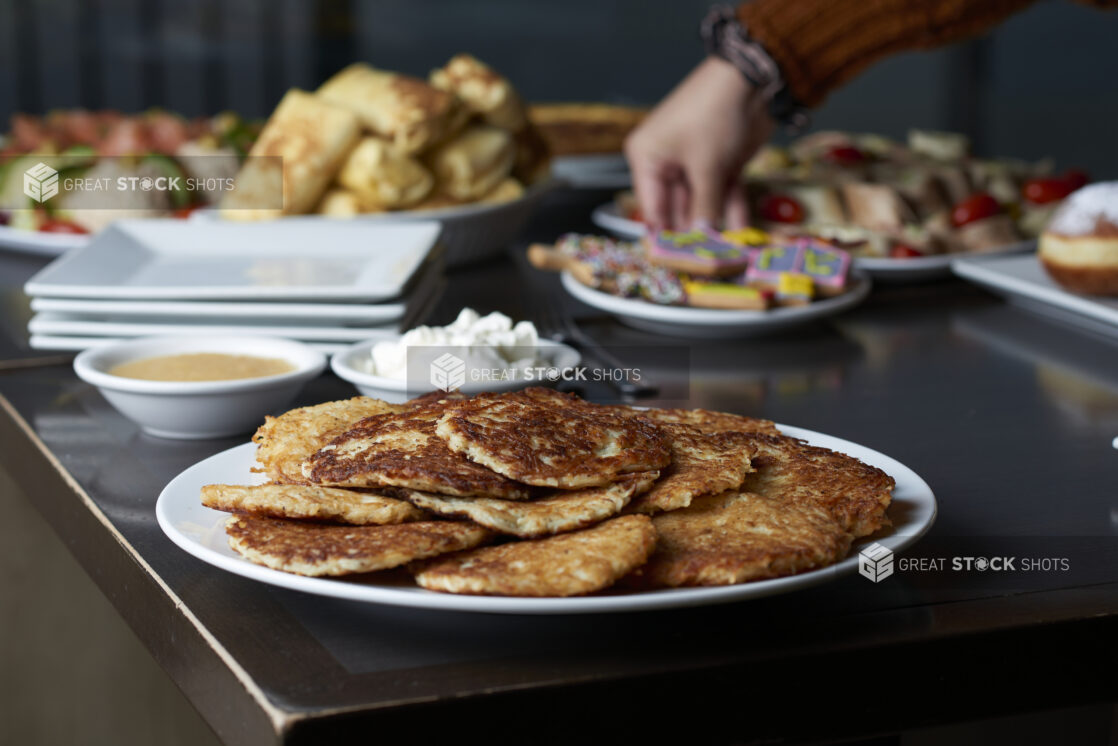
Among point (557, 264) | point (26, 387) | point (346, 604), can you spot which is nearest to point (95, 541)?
point (346, 604)

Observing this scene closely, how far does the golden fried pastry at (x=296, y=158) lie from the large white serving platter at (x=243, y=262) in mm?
110

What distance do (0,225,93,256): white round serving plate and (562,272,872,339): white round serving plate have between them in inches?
40.5

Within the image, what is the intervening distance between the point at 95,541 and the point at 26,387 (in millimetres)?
501

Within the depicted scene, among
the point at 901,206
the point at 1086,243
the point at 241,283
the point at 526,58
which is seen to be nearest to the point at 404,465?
the point at 241,283

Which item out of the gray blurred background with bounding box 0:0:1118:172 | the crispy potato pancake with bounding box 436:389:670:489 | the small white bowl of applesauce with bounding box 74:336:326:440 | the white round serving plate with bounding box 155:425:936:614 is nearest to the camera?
the white round serving plate with bounding box 155:425:936:614

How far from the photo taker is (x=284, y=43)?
6.83m

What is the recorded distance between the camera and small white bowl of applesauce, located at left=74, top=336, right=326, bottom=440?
3.72 ft

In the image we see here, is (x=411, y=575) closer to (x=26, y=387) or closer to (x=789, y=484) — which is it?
(x=789, y=484)

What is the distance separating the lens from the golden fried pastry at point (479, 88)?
2.12 metres

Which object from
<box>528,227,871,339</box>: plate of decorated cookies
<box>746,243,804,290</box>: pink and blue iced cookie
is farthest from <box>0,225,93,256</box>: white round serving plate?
<box>746,243,804,290</box>: pink and blue iced cookie

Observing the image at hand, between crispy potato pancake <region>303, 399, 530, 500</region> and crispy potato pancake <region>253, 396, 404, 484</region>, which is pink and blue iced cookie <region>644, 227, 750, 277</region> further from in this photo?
crispy potato pancake <region>303, 399, 530, 500</region>

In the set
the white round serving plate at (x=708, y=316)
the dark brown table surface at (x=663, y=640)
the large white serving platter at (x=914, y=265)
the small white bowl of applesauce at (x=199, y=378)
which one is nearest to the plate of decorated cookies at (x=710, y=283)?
the white round serving plate at (x=708, y=316)

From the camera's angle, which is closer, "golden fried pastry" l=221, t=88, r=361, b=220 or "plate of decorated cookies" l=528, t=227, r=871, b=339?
"plate of decorated cookies" l=528, t=227, r=871, b=339

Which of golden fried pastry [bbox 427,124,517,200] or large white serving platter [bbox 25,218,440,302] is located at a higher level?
golden fried pastry [bbox 427,124,517,200]
